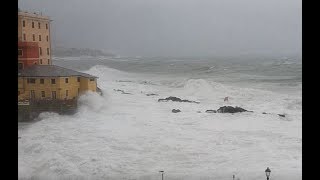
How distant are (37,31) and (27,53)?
4.11 meters

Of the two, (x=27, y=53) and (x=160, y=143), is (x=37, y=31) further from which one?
(x=160, y=143)

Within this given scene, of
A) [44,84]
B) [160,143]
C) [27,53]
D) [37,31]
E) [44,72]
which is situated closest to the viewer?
[160,143]

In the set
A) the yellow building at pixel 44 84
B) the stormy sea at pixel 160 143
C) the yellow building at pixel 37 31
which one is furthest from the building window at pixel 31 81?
the yellow building at pixel 37 31

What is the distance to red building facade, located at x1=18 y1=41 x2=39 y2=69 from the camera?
33.1m

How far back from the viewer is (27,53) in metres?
33.7

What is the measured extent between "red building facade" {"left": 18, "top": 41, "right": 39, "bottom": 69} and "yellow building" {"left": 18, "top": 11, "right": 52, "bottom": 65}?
Result: 4.55ft

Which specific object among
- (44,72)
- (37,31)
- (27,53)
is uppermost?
(37,31)

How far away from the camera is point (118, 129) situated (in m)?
24.3

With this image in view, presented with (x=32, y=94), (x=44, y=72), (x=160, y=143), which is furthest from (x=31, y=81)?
(x=160, y=143)

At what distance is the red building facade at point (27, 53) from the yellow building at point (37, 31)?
4.55 ft

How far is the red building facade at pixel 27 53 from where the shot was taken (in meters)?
33.1

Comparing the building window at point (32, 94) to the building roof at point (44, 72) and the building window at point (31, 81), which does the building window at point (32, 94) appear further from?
the building roof at point (44, 72)

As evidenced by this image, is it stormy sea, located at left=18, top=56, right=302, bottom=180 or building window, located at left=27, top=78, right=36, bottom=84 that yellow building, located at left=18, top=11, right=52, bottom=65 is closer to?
building window, located at left=27, top=78, right=36, bottom=84
